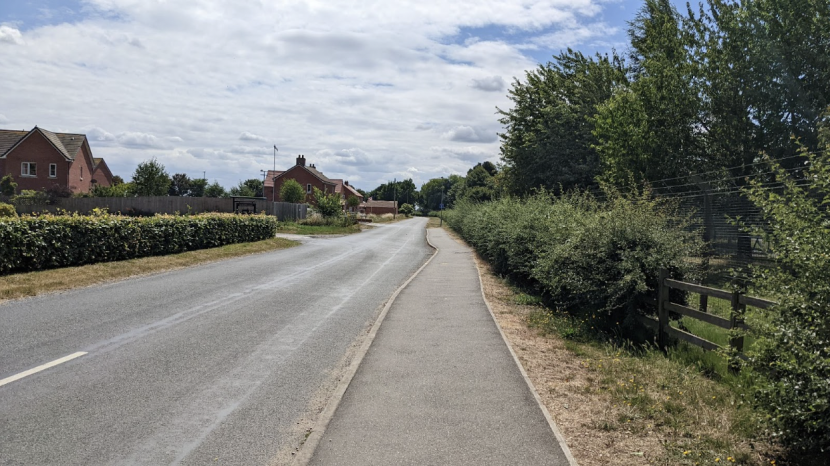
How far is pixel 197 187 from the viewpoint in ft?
344

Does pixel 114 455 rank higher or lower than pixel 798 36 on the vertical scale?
lower

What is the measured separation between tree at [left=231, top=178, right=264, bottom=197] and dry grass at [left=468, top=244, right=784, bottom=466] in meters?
115

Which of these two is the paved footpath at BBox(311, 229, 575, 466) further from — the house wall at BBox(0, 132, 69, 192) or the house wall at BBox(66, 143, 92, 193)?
the house wall at BBox(66, 143, 92, 193)

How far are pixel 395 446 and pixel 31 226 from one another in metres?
13.3

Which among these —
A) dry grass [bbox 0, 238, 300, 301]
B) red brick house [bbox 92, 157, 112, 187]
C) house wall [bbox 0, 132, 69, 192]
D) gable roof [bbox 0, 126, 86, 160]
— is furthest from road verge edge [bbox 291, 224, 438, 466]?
red brick house [bbox 92, 157, 112, 187]

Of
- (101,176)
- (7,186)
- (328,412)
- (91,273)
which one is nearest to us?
(328,412)

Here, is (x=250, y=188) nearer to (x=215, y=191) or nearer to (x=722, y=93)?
(x=215, y=191)

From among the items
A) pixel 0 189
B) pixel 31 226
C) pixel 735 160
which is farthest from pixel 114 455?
pixel 0 189

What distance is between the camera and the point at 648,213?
9336 millimetres

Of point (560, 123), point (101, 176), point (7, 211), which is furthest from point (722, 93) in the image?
point (101, 176)

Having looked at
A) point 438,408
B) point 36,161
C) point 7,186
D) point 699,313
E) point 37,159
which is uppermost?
point 37,159

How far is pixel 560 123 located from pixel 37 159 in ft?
162

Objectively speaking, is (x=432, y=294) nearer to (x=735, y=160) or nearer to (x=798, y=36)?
(x=735, y=160)

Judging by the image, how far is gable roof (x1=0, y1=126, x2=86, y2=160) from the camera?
2130 inches
